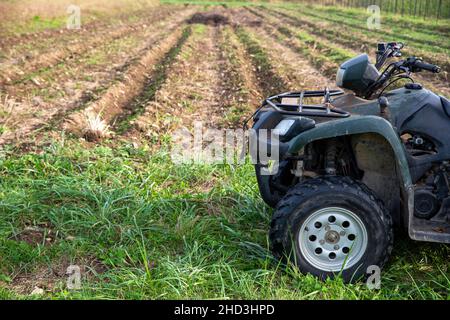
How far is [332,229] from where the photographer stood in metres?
3.47

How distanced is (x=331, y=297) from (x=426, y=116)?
1286 mm

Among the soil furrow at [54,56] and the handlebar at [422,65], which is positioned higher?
the handlebar at [422,65]

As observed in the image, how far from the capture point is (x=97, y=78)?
10.5 meters

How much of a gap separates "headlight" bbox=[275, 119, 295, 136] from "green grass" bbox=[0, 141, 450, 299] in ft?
2.64

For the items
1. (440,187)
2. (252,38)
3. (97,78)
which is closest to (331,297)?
(440,187)

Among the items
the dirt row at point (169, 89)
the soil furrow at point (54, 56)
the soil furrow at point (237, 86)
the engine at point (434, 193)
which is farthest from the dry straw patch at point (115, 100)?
the engine at point (434, 193)

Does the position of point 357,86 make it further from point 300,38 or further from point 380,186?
point 300,38

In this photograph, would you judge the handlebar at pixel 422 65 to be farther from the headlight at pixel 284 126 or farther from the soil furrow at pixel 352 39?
the soil furrow at pixel 352 39

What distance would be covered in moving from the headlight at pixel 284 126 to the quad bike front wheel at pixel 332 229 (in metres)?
0.36

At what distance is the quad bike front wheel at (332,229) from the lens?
3381mm

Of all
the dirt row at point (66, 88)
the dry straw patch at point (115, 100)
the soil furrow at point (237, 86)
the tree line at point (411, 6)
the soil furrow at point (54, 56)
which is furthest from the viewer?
the tree line at point (411, 6)

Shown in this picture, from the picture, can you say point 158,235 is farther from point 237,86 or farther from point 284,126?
point 237,86

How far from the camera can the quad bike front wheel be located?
3381 millimetres

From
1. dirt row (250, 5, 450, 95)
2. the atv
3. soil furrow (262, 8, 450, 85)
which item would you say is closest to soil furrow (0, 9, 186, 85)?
dirt row (250, 5, 450, 95)
